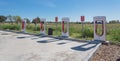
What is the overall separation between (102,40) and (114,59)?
3890mm

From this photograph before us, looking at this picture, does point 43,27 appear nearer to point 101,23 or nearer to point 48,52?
point 101,23

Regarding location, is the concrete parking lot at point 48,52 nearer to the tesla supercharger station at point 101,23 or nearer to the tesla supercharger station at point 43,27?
the tesla supercharger station at point 101,23

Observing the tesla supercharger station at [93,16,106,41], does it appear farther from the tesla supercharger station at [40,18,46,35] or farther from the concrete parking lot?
the tesla supercharger station at [40,18,46,35]

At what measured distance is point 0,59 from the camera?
5676mm

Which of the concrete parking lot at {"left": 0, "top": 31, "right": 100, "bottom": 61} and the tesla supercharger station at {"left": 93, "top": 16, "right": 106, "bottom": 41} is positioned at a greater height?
the tesla supercharger station at {"left": 93, "top": 16, "right": 106, "bottom": 41}

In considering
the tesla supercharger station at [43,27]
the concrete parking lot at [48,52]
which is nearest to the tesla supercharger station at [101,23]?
the concrete parking lot at [48,52]

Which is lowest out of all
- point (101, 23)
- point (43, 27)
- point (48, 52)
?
point (48, 52)

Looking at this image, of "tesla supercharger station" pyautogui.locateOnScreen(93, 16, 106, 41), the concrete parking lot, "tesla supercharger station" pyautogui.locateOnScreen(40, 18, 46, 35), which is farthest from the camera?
"tesla supercharger station" pyautogui.locateOnScreen(40, 18, 46, 35)

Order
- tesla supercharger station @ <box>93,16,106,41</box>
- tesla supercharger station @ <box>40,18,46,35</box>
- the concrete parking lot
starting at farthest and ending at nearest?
1. tesla supercharger station @ <box>40,18,46,35</box>
2. tesla supercharger station @ <box>93,16,106,41</box>
3. the concrete parking lot

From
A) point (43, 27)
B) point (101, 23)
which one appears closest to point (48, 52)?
point (101, 23)

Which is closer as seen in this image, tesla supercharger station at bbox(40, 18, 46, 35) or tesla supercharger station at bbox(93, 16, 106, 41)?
tesla supercharger station at bbox(93, 16, 106, 41)

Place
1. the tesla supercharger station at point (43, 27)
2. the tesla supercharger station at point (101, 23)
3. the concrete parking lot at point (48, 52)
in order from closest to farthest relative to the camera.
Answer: the concrete parking lot at point (48, 52), the tesla supercharger station at point (101, 23), the tesla supercharger station at point (43, 27)

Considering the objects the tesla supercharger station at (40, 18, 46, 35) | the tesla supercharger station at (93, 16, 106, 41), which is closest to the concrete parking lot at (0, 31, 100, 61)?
the tesla supercharger station at (93, 16, 106, 41)

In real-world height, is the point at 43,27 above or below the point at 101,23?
below
